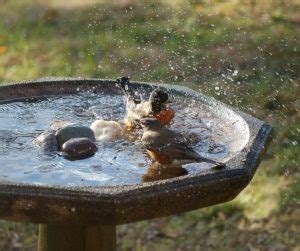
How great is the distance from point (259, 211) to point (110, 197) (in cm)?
340

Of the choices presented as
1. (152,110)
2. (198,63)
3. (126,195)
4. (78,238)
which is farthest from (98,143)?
(198,63)

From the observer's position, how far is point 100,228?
3479mm

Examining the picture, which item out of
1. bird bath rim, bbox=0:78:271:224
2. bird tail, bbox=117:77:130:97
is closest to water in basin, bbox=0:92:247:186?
bird tail, bbox=117:77:130:97

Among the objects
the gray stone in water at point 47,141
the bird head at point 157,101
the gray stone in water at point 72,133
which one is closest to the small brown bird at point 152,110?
the bird head at point 157,101

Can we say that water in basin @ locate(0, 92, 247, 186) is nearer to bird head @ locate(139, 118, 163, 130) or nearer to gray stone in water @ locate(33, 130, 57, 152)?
gray stone in water @ locate(33, 130, 57, 152)

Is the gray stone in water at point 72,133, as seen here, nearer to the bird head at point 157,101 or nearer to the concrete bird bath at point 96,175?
the concrete bird bath at point 96,175

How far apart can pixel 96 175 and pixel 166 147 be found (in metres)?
0.30

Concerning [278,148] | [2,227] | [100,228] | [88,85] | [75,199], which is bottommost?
[2,227]

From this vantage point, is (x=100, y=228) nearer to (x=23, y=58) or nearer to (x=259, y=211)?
(x=259, y=211)

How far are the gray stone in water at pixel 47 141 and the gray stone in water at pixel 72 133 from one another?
2cm

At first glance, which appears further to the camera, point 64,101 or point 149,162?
point 64,101

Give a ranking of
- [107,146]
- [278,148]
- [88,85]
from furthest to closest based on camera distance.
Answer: [278,148], [88,85], [107,146]

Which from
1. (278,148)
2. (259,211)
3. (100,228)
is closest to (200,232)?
(259,211)

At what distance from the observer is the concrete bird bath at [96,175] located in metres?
2.66
